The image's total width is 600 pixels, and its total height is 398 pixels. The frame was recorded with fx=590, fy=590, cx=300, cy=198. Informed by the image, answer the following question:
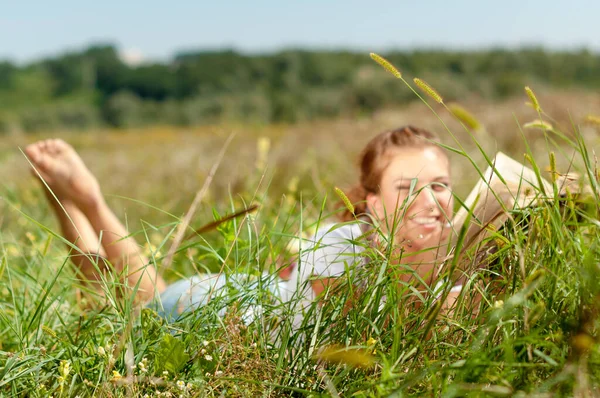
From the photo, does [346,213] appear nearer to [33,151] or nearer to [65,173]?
[65,173]

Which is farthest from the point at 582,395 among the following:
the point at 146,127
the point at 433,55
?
the point at 433,55

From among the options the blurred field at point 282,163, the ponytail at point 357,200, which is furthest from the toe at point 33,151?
the ponytail at point 357,200

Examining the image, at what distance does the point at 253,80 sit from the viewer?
132 feet

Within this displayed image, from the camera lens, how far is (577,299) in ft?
3.14

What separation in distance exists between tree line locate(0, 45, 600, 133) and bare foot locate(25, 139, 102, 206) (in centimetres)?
1930

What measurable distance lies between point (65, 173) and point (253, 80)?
38.5 m

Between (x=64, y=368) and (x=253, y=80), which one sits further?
(x=253, y=80)

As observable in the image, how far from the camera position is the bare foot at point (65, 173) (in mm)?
2705

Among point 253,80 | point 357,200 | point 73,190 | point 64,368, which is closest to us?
point 64,368

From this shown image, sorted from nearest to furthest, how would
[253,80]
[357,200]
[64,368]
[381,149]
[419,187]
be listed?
1. [64,368]
2. [419,187]
3. [381,149]
4. [357,200]
5. [253,80]

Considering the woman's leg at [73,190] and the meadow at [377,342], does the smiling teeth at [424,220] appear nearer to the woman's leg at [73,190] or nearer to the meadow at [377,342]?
the meadow at [377,342]

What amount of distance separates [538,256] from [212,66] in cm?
4311

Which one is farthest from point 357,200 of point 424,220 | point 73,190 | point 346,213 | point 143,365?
point 143,365

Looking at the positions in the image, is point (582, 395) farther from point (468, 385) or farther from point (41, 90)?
point (41, 90)
